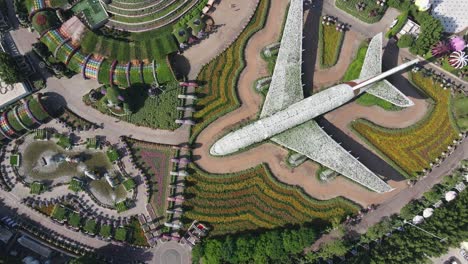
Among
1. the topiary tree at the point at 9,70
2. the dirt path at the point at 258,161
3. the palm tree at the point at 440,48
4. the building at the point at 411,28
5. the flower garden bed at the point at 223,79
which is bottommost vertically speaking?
the dirt path at the point at 258,161

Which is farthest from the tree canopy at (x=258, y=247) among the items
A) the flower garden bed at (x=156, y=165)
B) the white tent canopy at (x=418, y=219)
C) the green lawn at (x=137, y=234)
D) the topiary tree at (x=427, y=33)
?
the topiary tree at (x=427, y=33)

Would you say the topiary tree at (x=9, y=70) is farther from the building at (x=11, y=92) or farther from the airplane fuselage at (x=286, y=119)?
the airplane fuselage at (x=286, y=119)

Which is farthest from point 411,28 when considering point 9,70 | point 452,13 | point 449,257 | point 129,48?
point 9,70

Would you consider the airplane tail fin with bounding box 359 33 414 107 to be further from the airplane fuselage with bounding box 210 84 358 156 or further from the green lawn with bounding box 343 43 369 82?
the airplane fuselage with bounding box 210 84 358 156

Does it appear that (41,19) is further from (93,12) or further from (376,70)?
(376,70)

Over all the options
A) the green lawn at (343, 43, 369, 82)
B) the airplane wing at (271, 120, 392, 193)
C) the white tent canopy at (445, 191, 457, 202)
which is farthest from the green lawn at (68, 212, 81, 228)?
Result: the white tent canopy at (445, 191, 457, 202)

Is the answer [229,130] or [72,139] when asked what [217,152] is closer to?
[229,130]
